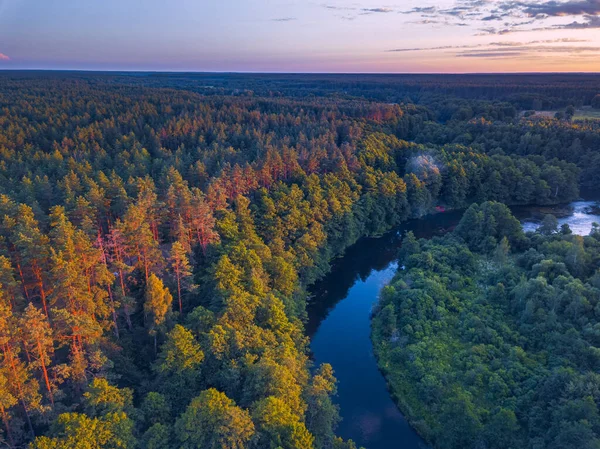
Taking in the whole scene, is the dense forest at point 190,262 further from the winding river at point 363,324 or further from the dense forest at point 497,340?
the winding river at point 363,324

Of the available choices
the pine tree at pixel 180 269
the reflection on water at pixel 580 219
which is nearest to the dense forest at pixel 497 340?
the reflection on water at pixel 580 219

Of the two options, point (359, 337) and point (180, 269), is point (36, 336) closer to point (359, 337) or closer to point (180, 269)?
point (180, 269)

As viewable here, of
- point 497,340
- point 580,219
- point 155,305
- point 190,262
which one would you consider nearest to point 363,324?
point 497,340

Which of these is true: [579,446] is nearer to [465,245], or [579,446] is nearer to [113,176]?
[465,245]

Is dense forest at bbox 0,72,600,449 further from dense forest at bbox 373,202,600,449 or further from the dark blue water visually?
the dark blue water

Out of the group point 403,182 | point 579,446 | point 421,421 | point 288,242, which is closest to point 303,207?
point 288,242
